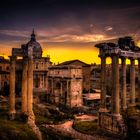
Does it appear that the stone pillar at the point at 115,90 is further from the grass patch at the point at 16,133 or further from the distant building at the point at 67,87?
the distant building at the point at 67,87

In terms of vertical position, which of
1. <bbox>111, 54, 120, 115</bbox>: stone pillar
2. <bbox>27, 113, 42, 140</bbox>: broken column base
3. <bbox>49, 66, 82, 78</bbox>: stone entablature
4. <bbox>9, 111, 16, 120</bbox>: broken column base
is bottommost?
<bbox>27, 113, 42, 140</bbox>: broken column base

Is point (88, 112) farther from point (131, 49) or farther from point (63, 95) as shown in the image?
point (131, 49)

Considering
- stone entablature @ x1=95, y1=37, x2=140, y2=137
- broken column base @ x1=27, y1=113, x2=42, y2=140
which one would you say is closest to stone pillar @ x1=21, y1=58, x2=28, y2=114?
broken column base @ x1=27, y1=113, x2=42, y2=140

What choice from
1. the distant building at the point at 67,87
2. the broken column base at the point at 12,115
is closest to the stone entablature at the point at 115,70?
the broken column base at the point at 12,115

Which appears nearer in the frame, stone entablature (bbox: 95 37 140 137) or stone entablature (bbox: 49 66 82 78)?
stone entablature (bbox: 95 37 140 137)

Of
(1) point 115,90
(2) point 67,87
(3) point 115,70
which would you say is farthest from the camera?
(2) point 67,87

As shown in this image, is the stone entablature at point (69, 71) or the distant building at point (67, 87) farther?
the stone entablature at point (69, 71)

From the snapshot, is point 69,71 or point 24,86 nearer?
point 24,86

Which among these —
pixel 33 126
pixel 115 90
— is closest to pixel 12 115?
pixel 33 126

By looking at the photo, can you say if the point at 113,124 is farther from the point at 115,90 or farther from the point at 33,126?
the point at 33,126

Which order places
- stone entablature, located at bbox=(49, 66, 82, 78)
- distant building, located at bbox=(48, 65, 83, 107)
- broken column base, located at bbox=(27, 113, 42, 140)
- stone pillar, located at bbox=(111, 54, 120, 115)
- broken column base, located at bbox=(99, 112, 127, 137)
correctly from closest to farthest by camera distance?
broken column base, located at bbox=(27, 113, 42, 140)
broken column base, located at bbox=(99, 112, 127, 137)
stone pillar, located at bbox=(111, 54, 120, 115)
distant building, located at bbox=(48, 65, 83, 107)
stone entablature, located at bbox=(49, 66, 82, 78)

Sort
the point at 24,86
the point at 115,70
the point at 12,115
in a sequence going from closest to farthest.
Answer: the point at 115,70, the point at 24,86, the point at 12,115

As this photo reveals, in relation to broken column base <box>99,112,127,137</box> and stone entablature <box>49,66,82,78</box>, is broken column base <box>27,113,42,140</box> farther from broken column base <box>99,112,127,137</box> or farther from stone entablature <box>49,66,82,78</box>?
stone entablature <box>49,66,82,78</box>

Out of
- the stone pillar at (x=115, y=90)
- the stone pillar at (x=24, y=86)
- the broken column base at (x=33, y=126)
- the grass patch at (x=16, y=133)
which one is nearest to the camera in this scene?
the grass patch at (x=16, y=133)
